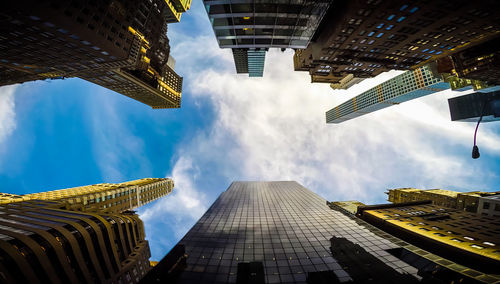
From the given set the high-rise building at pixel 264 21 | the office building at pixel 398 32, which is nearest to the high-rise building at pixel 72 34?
the high-rise building at pixel 264 21

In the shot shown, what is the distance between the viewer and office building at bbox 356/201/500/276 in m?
29.6

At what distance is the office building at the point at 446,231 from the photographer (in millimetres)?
29583

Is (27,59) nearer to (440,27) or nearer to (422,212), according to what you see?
(440,27)

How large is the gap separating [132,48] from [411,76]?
190 m

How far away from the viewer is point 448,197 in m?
65.3

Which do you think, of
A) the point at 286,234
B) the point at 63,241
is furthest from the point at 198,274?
the point at 63,241

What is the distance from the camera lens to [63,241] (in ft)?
96.8

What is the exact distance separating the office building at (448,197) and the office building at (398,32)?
39279mm

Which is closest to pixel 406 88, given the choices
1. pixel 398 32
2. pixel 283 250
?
pixel 398 32

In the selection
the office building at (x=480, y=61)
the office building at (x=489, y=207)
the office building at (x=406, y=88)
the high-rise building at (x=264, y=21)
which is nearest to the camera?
the high-rise building at (x=264, y=21)

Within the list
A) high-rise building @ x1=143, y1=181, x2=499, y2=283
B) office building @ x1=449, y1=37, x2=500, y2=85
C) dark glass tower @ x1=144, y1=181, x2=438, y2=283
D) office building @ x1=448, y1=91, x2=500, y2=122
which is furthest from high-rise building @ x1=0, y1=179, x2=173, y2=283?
office building @ x1=448, y1=91, x2=500, y2=122

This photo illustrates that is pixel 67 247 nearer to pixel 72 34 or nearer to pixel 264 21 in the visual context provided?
pixel 72 34

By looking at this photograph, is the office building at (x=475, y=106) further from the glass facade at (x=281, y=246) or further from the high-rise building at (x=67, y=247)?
the high-rise building at (x=67, y=247)

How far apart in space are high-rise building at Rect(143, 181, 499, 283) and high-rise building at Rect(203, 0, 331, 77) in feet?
127
